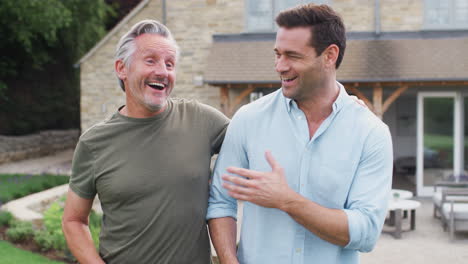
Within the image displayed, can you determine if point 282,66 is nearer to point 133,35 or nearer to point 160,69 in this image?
point 160,69

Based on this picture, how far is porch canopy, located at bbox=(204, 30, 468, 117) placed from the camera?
39.3ft

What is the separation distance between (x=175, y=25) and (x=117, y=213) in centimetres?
1185

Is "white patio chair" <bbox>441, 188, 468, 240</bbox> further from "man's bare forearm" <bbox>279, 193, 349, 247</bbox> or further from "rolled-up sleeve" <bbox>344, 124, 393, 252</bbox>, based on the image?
"man's bare forearm" <bbox>279, 193, 349, 247</bbox>

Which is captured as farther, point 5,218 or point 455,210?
point 455,210

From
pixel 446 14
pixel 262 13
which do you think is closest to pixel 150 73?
pixel 262 13

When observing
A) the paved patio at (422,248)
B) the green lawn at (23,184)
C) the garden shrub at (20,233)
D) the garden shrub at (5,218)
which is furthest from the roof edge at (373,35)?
the garden shrub at (20,233)

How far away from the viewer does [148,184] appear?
2.35 m

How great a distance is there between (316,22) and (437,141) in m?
12.3

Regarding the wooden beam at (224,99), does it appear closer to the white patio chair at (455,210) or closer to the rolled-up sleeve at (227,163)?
the white patio chair at (455,210)

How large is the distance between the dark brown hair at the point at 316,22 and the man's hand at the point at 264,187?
0.53 m

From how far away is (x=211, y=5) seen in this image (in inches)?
535

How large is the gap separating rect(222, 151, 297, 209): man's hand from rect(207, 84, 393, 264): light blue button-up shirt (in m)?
0.13

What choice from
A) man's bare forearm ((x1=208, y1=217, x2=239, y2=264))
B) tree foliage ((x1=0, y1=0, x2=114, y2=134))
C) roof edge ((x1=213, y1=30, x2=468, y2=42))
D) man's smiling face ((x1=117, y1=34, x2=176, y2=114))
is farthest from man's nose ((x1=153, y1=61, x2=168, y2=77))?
tree foliage ((x1=0, y1=0, x2=114, y2=134))

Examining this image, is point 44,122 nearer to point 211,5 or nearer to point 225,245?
point 211,5
